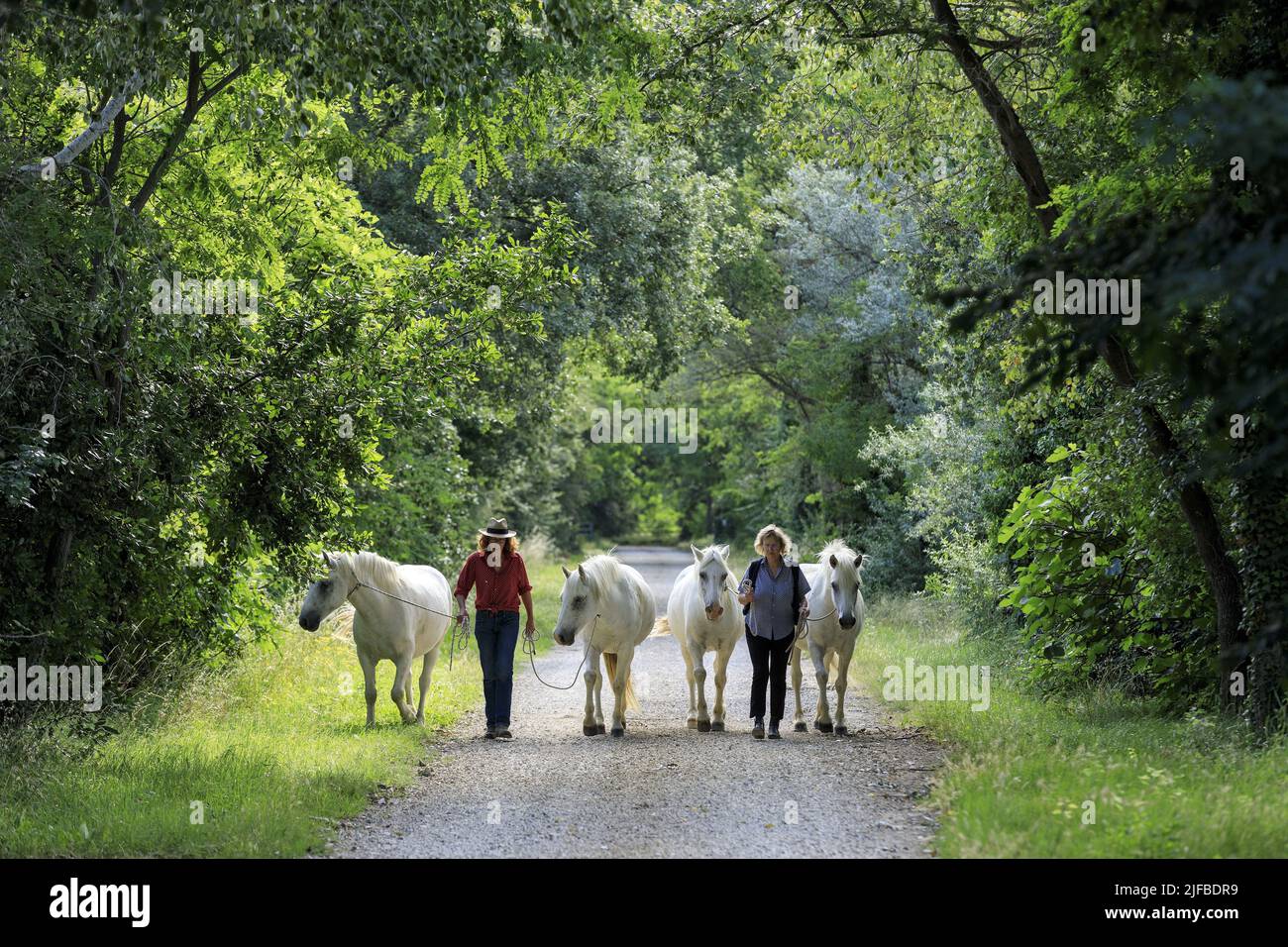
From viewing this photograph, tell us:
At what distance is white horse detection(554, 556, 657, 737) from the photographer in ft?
42.0

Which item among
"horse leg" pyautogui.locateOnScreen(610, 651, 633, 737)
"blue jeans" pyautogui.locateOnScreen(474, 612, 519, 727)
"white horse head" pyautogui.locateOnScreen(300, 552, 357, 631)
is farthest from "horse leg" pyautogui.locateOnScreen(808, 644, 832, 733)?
"white horse head" pyautogui.locateOnScreen(300, 552, 357, 631)

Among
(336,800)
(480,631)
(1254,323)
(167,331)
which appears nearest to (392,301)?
(167,331)

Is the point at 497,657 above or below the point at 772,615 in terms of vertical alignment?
below

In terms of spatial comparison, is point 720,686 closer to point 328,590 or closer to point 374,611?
point 374,611

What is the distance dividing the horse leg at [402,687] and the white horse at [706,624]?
2973mm

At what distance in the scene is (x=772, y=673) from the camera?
12555 mm

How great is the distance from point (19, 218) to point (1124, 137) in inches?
337

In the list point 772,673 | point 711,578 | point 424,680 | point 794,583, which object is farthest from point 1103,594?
point 424,680

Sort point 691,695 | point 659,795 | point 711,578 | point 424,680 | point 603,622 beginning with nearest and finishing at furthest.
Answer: point 659,795 < point 711,578 < point 603,622 < point 691,695 < point 424,680

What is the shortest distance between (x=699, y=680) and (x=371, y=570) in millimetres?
3681

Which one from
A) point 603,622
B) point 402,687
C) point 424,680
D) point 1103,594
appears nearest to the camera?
point 1103,594

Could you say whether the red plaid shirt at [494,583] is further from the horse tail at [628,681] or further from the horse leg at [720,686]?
the horse leg at [720,686]

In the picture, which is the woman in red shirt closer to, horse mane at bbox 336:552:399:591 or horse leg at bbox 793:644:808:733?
horse mane at bbox 336:552:399:591
